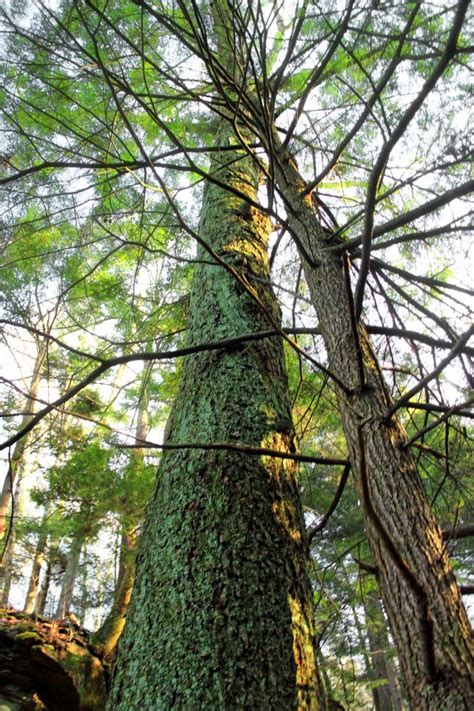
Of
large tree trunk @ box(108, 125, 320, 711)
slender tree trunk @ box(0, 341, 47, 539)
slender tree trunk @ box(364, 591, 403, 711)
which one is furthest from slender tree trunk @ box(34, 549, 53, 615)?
large tree trunk @ box(108, 125, 320, 711)

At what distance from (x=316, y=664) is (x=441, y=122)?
335 centimetres

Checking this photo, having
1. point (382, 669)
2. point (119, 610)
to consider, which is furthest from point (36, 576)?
point (382, 669)

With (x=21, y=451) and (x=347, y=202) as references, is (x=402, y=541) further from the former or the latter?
(x=347, y=202)

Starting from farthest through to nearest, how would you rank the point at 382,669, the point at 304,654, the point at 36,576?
the point at 382,669 → the point at 36,576 → the point at 304,654

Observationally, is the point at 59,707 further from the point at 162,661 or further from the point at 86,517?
the point at 162,661

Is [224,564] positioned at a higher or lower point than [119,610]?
lower

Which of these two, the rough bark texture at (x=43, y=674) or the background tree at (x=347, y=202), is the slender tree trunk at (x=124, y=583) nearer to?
the rough bark texture at (x=43, y=674)

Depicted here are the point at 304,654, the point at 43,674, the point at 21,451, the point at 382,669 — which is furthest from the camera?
the point at 382,669

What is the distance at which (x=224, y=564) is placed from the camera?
3.34ft

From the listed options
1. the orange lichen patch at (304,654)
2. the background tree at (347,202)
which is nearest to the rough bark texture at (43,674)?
the background tree at (347,202)

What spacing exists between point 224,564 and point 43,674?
3308 millimetres

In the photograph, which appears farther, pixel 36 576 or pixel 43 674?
pixel 36 576

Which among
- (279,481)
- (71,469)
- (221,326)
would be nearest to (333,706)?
(279,481)

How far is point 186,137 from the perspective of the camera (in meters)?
4.92
